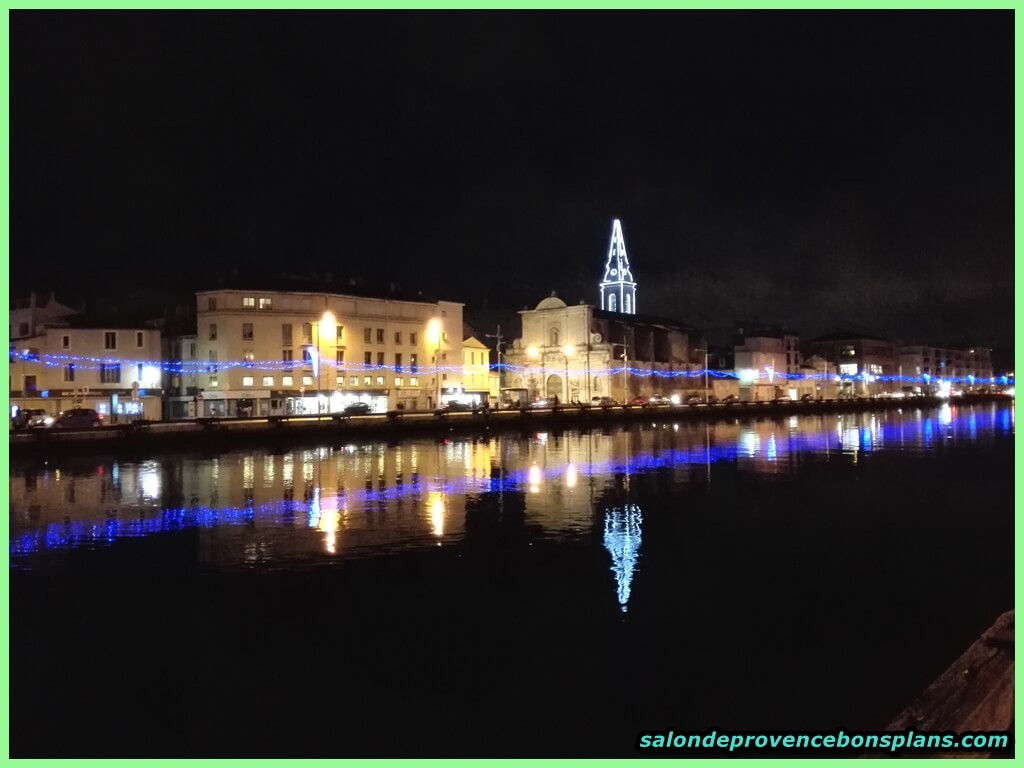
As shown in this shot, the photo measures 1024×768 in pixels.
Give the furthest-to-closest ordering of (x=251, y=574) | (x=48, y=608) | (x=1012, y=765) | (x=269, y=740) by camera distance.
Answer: (x=251, y=574)
(x=48, y=608)
(x=269, y=740)
(x=1012, y=765)

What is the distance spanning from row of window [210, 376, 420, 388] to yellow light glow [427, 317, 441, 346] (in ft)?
13.3

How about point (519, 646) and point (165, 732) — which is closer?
point (165, 732)

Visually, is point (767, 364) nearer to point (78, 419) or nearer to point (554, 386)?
point (554, 386)

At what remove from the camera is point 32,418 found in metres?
51.1

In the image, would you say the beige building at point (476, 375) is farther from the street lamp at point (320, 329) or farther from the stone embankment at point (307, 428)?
the street lamp at point (320, 329)

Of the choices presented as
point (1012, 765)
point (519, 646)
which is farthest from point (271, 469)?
point (1012, 765)

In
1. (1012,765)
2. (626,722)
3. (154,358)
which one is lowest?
(626,722)

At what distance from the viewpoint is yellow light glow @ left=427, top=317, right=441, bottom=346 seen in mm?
78438

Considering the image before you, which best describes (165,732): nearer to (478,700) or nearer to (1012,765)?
(478,700)

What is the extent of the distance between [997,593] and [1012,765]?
9.34 metres

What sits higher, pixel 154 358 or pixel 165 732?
pixel 154 358

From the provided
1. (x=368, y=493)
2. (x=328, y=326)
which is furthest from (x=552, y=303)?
(x=368, y=493)

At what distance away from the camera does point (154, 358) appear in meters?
63.5

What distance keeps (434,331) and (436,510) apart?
57.9 metres
